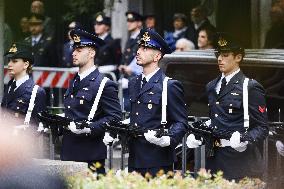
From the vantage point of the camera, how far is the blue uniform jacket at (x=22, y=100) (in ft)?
44.1

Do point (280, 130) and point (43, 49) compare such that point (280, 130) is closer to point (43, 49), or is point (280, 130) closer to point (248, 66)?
A: point (248, 66)

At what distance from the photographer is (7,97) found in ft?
44.7

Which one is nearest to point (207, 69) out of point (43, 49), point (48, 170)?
point (48, 170)

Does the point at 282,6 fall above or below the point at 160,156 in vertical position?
above

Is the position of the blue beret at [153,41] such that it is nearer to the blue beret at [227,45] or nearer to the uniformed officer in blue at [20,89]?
the blue beret at [227,45]

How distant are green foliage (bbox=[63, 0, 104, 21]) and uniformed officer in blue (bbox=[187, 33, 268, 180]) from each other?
25.4 ft

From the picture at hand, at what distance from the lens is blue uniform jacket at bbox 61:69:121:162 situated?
12.6 meters

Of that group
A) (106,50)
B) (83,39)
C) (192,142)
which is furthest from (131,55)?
(192,142)

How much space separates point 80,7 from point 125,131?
8.62m

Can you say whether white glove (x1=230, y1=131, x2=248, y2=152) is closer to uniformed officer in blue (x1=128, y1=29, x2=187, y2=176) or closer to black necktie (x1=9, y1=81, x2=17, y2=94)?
uniformed officer in blue (x1=128, y1=29, x2=187, y2=176)

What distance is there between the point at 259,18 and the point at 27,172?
978 centimetres

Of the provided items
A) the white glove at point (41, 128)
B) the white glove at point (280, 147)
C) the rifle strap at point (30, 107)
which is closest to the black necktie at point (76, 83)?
the white glove at point (41, 128)

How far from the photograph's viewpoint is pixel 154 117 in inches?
473

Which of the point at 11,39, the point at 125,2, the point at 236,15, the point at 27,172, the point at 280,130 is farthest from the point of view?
the point at 125,2
